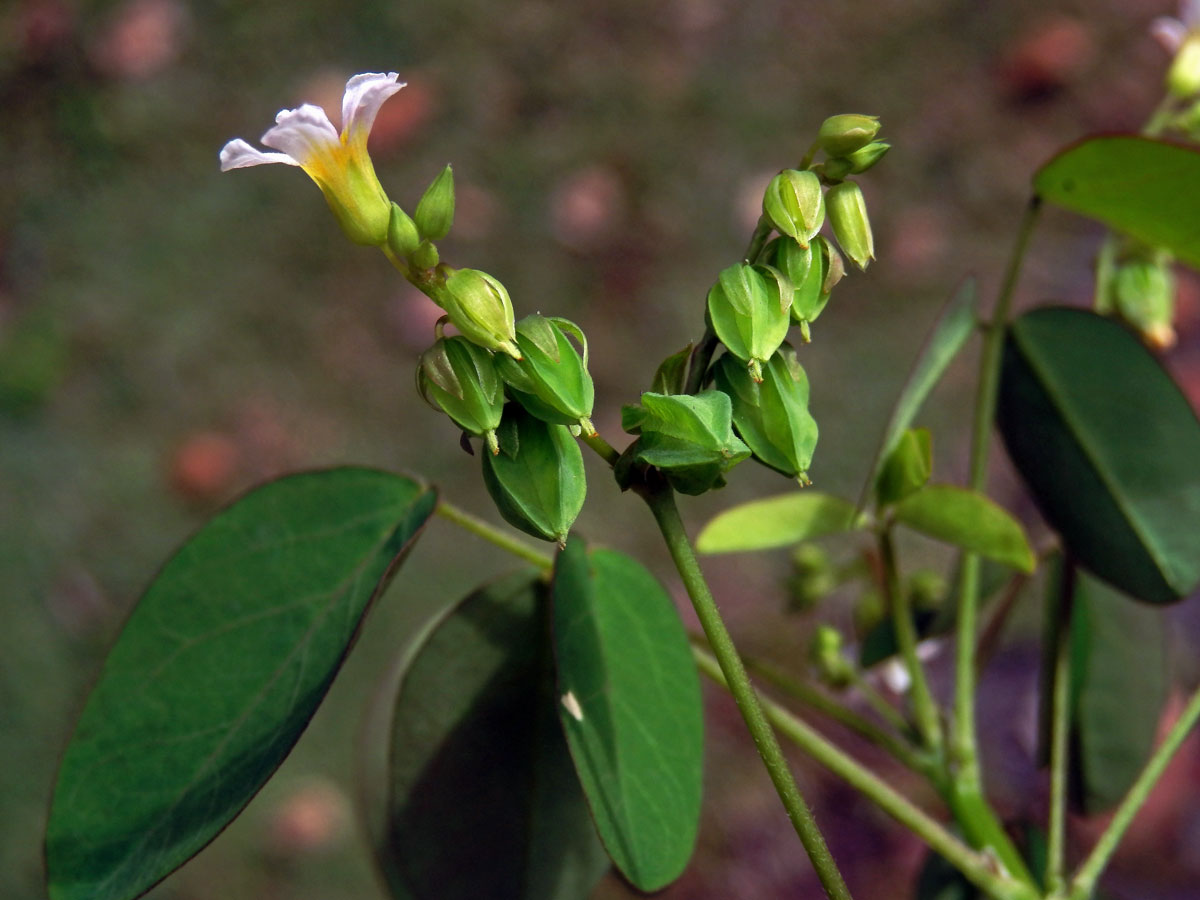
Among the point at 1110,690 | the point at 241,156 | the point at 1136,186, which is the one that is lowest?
the point at 1110,690

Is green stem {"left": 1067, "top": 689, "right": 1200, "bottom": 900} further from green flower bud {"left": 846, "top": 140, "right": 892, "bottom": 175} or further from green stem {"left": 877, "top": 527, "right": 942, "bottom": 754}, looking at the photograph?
green flower bud {"left": 846, "top": 140, "right": 892, "bottom": 175}

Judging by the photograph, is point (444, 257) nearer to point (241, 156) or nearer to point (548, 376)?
point (241, 156)

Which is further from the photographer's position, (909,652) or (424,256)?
(909,652)

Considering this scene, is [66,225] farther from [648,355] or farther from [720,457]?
[720,457]

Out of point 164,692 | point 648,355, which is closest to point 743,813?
point 648,355

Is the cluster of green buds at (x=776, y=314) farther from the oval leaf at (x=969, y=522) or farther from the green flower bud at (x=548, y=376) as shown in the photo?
the oval leaf at (x=969, y=522)

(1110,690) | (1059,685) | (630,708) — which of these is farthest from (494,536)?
(1110,690)
